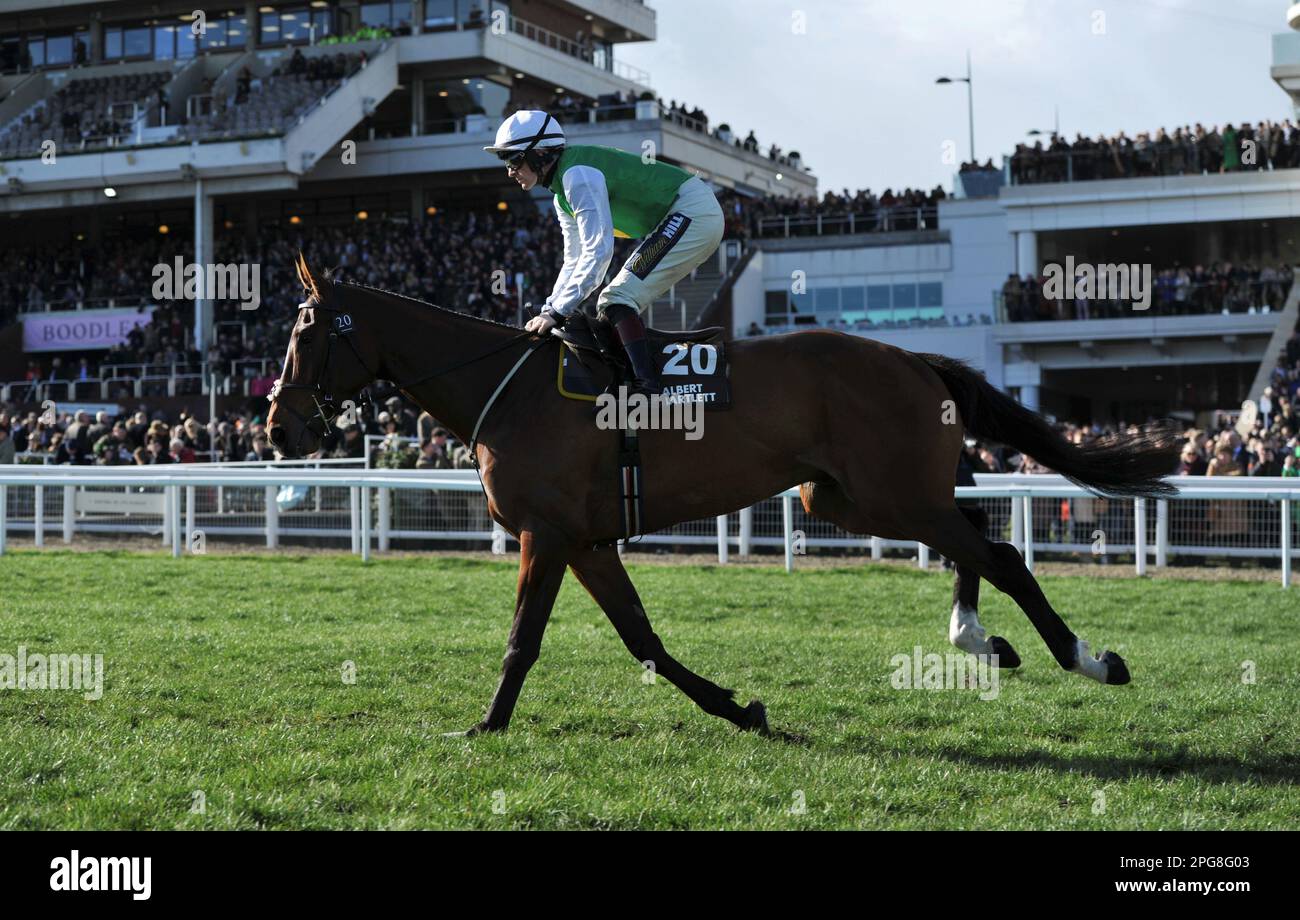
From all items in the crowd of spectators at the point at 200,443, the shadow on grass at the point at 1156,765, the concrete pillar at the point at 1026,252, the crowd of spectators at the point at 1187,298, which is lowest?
the shadow on grass at the point at 1156,765

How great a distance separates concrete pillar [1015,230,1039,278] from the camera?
2952 centimetres

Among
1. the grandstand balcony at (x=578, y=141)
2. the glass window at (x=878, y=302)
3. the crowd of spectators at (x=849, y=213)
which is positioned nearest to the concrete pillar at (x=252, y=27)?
the grandstand balcony at (x=578, y=141)

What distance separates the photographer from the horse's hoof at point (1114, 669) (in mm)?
5125

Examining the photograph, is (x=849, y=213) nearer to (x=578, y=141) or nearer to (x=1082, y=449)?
(x=578, y=141)

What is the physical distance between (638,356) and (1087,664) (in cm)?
202

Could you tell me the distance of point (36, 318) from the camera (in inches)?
1372

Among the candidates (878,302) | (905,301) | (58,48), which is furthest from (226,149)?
(905,301)

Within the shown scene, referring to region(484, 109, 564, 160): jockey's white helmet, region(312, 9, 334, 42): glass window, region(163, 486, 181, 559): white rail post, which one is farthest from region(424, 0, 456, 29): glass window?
region(484, 109, 564, 160): jockey's white helmet

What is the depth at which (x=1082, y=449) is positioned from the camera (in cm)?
573

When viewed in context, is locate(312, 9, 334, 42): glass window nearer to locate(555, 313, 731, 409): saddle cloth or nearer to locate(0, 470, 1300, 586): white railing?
locate(0, 470, 1300, 586): white railing

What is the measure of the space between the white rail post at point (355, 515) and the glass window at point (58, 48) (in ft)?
114

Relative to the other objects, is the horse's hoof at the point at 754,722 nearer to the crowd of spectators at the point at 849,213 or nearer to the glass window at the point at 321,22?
the crowd of spectators at the point at 849,213

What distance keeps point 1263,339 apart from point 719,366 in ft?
79.2

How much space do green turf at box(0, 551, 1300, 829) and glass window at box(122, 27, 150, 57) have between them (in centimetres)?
3600
